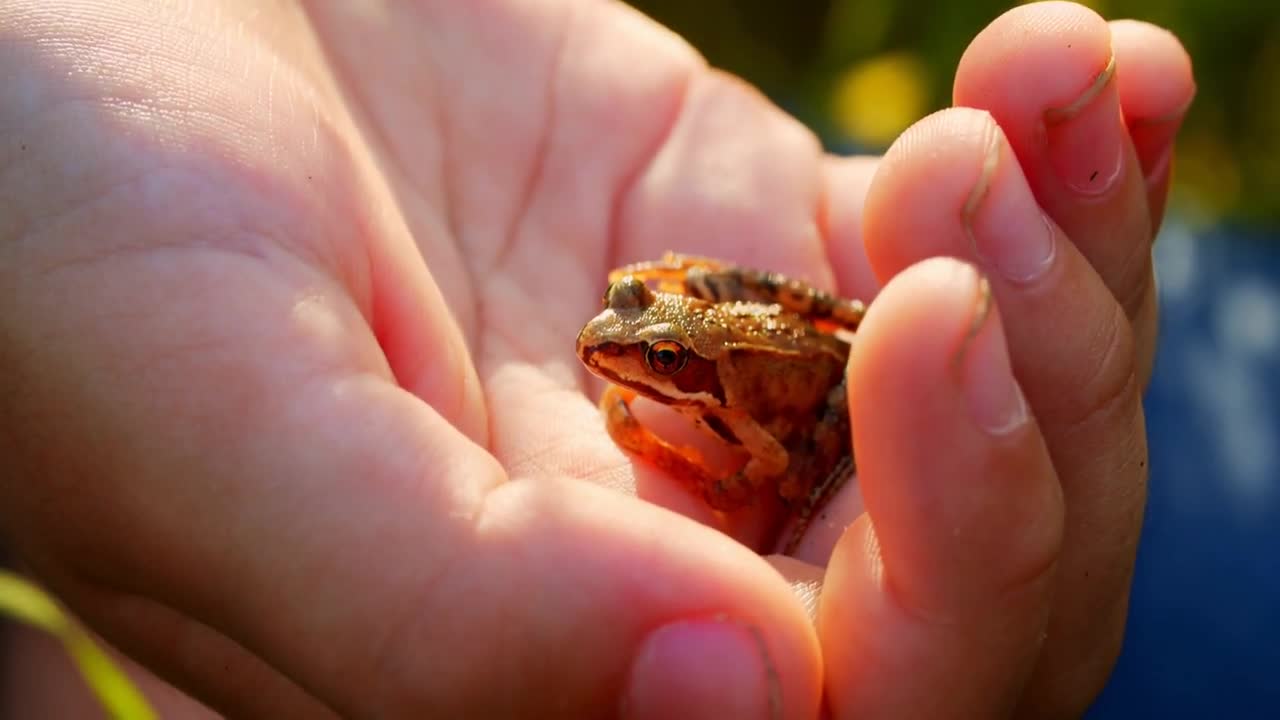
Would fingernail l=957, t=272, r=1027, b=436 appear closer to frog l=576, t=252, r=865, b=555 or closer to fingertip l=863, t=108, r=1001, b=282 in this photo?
fingertip l=863, t=108, r=1001, b=282

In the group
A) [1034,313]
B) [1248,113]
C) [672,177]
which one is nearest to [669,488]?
[1034,313]

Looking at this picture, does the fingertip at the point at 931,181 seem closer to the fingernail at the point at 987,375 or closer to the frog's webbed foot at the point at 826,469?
the fingernail at the point at 987,375

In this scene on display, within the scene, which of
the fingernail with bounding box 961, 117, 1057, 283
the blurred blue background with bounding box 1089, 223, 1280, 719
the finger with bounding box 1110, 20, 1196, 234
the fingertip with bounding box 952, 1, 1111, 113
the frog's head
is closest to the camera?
the fingernail with bounding box 961, 117, 1057, 283

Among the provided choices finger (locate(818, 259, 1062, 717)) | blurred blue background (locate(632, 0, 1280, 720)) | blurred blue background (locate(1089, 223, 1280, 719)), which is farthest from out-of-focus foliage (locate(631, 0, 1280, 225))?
finger (locate(818, 259, 1062, 717))

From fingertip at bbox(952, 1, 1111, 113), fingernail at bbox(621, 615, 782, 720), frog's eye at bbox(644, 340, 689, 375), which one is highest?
fingertip at bbox(952, 1, 1111, 113)

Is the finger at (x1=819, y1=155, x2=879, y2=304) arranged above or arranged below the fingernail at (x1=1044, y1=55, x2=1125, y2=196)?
below

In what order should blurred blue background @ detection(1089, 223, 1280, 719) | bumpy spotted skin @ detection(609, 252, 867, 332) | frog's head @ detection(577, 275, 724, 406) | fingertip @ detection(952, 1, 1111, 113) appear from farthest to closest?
1. blurred blue background @ detection(1089, 223, 1280, 719)
2. bumpy spotted skin @ detection(609, 252, 867, 332)
3. frog's head @ detection(577, 275, 724, 406)
4. fingertip @ detection(952, 1, 1111, 113)

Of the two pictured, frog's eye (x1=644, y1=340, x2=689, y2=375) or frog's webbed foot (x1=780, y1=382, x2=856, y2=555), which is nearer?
frog's webbed foot (x1=780, y1=382, x2=856, y2=555)

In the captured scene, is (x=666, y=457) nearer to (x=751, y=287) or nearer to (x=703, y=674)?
(x=751, y=287)
